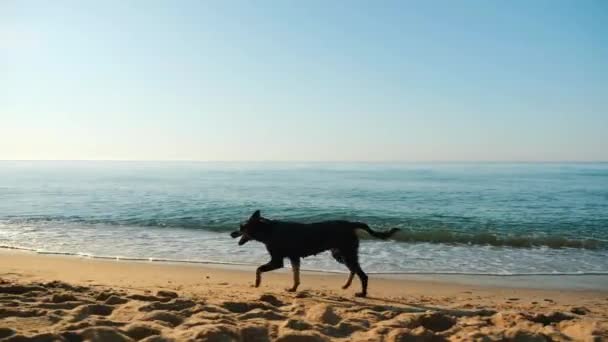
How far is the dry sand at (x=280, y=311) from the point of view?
14.9 feet

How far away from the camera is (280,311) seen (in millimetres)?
5684

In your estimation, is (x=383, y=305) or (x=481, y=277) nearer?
(x=383, y=305)

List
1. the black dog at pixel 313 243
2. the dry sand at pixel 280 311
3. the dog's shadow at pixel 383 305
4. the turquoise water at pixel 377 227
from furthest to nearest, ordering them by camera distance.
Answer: the turquoise water at pixel 377 227
the black dog at pixel 313 243
the dog's shadow at pixel 383 305
the dry sand at pixel 280 311

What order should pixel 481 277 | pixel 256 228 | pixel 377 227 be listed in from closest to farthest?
1. pixel 256 228
2. pixel 481 277
3. pixel 377 227

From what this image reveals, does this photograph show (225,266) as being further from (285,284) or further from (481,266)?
(481,266)

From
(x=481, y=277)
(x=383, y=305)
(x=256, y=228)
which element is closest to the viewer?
(x=383, y=305)

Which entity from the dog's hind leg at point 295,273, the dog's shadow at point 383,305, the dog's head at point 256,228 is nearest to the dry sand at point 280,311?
the dog's shadow at point 383,305

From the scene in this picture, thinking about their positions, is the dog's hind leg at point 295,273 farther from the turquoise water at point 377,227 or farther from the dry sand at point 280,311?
the turquoise water at point 377,227

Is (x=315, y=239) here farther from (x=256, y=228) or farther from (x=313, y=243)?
(x=256, y=228)

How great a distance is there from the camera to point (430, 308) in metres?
6.60

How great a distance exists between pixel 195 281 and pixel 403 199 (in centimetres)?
2017

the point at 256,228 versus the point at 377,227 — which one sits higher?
the point at 256,228

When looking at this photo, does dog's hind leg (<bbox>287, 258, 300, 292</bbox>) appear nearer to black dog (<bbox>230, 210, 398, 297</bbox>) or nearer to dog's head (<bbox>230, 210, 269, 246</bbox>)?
black dog (<bbox>230, 210, 398, 297</bbox>)

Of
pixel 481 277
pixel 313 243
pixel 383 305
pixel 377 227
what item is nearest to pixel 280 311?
pixel 383 305
